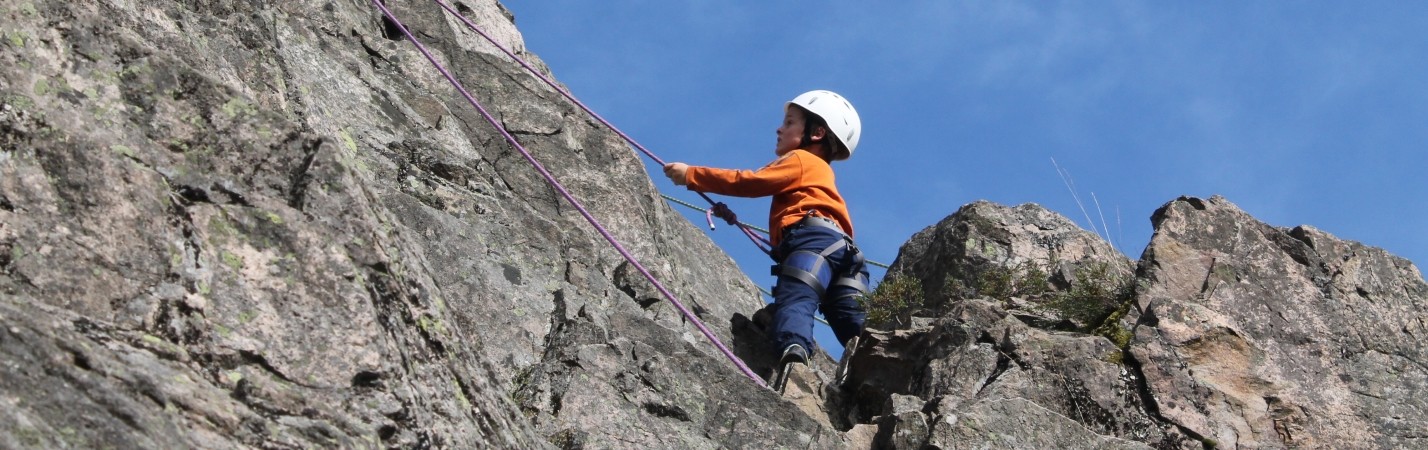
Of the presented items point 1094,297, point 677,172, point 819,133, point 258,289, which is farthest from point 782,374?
point 258,289

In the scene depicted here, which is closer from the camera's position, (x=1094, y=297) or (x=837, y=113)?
(x=1094, y=297)

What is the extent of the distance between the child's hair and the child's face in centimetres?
4

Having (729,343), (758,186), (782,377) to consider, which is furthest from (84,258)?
(758,186)

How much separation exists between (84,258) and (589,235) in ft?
19.4

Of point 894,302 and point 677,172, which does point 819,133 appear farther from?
point 894,302

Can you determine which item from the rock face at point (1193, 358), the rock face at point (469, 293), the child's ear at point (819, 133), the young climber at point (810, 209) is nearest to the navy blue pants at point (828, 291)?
the young climber at point (810, 209)

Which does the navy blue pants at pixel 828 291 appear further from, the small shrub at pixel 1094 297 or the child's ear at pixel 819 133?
the small shrub at pixel 1094 297

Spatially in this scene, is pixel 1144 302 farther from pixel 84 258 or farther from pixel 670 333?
pixel 84 258

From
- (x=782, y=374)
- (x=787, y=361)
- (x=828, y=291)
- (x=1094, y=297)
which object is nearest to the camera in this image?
(x=1094, y=297)

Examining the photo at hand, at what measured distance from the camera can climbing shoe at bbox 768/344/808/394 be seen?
9.90 meters

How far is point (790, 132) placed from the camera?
1294cm

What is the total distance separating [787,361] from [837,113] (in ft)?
10.5

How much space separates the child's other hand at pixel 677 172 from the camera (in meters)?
12.4

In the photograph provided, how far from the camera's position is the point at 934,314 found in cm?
1088
